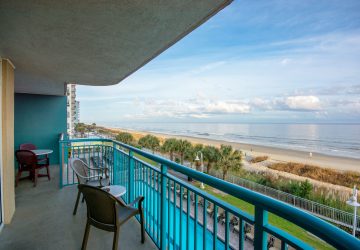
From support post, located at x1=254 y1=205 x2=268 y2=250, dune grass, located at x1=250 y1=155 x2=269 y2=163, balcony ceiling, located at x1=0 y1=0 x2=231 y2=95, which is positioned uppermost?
balcony ceiling, located at x1=0 y1=0 x2=231 y2=95

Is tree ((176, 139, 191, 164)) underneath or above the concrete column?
underneath

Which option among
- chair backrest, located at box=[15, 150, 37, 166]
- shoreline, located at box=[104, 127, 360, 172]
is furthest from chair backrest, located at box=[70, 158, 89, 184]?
shoreline, located at box=[104, 127, 360, 172]

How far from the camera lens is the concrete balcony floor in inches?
96.5

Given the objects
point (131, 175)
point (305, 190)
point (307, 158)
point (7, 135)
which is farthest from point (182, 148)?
point (7, 135)

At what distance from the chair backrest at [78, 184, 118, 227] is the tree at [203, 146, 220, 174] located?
20131mm

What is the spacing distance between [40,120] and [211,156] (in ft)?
56.5

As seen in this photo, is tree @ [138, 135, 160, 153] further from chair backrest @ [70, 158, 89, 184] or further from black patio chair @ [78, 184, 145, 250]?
black patio chair @ [78, 184, 145, 250]

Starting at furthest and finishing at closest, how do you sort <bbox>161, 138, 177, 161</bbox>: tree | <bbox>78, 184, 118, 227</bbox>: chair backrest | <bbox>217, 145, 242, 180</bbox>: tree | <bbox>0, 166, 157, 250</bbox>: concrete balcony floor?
<bbox>161, 138, 177, 161</bbox>: tree → <bbox>217, 145, 242, 180</bbox>: tree → <bbox>0, 166, 157, 250</bbox>: concrete balcony floor → <bbox>78, 184, 118, 227</bbox>: chair backrest

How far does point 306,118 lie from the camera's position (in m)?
70.1

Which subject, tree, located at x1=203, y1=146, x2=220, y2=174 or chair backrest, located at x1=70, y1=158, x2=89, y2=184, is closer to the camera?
chair backrest, located at x1=70, y1=158, x2=89, y2=184

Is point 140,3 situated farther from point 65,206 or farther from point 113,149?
point 65,206

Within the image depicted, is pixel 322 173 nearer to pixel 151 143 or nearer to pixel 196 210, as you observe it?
pixel 151 143

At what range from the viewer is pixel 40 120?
7125 mm

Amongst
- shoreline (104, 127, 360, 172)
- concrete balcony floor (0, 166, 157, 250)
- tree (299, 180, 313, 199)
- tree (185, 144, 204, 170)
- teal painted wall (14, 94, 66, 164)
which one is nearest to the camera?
concrete balcony floor (0, 166, 157, 250)
